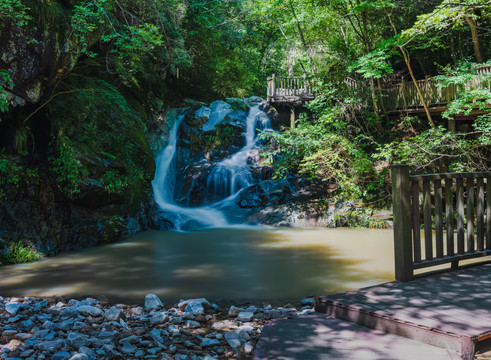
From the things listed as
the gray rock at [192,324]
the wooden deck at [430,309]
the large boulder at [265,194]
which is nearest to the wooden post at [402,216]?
the wooden deck at [430,309]

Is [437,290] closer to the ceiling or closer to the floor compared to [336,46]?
closer to the floor

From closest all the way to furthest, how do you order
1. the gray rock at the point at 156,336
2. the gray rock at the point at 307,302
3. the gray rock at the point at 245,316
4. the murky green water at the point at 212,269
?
the gray rock at the point at 156,336, the gray rock at the point at 245,316, the gray rock at the point at 307,302, the murky green water at the point at 212,269

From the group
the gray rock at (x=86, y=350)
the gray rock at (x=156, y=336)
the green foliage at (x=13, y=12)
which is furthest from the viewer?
the green foliage at (x=13, y=12)

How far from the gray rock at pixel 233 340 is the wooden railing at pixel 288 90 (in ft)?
53.6

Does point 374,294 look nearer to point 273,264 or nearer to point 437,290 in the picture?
point 437,290

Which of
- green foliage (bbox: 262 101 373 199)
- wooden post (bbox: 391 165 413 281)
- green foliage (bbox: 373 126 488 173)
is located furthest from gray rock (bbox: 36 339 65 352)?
green foliage (bbox: 262 101 373 199)

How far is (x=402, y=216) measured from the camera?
3758mm

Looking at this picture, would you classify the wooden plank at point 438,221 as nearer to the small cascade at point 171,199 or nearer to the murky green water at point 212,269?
the murky green water at point 212,269

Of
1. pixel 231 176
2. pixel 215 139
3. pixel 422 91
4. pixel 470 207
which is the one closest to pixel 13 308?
pixel 470 207

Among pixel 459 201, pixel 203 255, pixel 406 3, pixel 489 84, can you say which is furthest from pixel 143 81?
pixel 459 201

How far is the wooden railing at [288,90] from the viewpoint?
61.4ft

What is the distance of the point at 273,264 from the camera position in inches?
297

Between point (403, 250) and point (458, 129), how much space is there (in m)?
11.6

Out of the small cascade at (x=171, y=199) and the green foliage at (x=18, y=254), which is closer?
the green foliage at (x=18, y=254)
